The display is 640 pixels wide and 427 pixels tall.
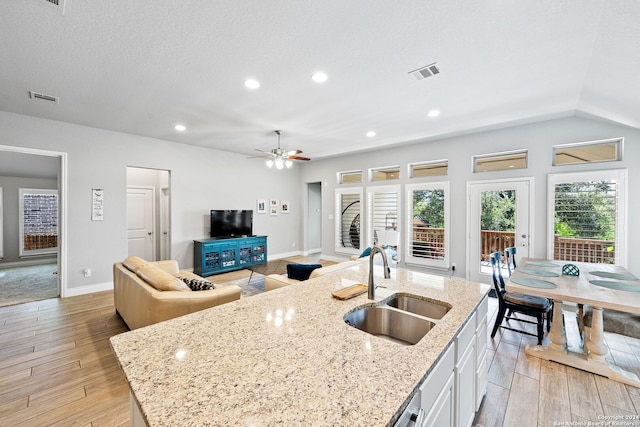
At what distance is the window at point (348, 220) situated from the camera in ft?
22.6

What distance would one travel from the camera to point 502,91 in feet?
10.6

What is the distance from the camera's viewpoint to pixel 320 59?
2.52 m

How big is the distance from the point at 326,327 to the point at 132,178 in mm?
6915

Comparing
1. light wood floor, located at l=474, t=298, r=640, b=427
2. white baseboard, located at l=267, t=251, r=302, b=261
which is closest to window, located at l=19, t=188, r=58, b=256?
white baseboard, located at l=267, t=251, r=302, b=261

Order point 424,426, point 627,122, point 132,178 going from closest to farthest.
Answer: point 424,426
point 627,122
point 132,178

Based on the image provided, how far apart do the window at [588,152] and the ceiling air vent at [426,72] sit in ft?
9.62

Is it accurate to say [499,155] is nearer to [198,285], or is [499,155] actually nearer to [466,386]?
[466,386]

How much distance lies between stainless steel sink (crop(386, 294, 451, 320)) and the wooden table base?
1.82m

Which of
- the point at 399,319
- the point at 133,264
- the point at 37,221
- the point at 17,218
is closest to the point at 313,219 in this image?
the point at 133,264

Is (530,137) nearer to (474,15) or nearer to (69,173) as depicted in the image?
(474,15)

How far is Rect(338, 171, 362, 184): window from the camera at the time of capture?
6894 mm

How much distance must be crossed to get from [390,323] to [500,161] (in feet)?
14.6

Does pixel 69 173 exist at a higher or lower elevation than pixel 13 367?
higher

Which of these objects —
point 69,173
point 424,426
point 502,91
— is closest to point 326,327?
point 424,426
